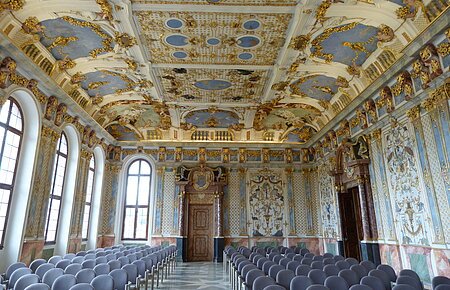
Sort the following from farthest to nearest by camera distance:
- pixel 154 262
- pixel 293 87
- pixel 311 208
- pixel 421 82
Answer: pixel 311 208, pixel 293 87, pixel 154 262, pixel 421 82

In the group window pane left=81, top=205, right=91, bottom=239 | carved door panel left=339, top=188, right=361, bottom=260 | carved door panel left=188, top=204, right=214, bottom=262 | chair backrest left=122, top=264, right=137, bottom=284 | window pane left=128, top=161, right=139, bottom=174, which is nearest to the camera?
chair backrest left=122, top=264, right=137, bottom=284

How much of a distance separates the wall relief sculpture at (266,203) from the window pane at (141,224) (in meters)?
5.20

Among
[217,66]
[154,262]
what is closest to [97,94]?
[217,66]

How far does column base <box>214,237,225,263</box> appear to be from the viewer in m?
14.6

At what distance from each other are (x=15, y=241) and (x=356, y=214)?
11089 mm

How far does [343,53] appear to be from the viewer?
30.2 feet

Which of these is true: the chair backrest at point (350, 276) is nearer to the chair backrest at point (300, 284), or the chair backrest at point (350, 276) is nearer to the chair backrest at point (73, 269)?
the chair backrest at point (300, 284)

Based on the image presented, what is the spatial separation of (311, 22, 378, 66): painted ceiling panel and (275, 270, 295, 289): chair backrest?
6.02 metres

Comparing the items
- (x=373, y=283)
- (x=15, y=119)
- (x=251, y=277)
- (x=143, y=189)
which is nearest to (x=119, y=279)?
(x=251, y=277)

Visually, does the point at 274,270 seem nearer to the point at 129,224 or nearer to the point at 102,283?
the point at 102,283

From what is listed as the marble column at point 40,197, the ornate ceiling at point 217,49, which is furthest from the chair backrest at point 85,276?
the ornate ceiling at point 217,49

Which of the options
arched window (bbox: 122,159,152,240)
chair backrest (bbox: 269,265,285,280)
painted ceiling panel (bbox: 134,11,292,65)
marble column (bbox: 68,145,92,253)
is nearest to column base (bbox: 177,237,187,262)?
arched window (bbox: 122,159,152,240)

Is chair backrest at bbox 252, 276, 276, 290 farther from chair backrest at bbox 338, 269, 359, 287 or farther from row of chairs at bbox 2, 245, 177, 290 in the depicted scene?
row of chairs at bbox 2, 245, 177, 290

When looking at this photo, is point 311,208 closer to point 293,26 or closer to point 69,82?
point 293,26
